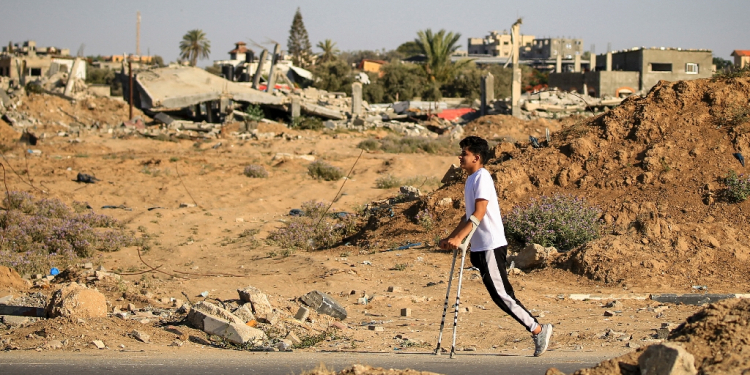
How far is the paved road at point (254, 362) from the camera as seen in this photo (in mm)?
4906

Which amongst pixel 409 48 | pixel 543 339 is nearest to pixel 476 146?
pixel 543 339

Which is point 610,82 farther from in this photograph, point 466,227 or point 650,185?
point 466,227

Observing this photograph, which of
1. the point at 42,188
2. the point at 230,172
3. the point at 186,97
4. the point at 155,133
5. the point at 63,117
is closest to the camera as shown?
the point at 42,188

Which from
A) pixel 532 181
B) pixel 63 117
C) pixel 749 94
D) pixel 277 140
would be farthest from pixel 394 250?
pixel 63 117

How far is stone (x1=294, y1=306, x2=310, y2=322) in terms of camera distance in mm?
6512

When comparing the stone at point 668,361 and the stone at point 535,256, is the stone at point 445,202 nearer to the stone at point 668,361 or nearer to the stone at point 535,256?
the stone at point 535,256

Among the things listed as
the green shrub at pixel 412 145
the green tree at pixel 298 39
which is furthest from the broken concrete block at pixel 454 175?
the green tree at pixel 298 39

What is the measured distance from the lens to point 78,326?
5.85 metres

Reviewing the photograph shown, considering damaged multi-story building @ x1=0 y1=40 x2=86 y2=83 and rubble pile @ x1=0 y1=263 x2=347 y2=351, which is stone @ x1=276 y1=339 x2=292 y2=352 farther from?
damaged multi-story building @ x1=0 y1=40 x2=86 y2=83

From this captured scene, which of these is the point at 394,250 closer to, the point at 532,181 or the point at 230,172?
the point at 532,181

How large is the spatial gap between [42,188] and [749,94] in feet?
47.7

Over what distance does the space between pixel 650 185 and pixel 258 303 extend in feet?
20.0

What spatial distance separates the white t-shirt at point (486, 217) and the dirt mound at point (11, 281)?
5.79 meters

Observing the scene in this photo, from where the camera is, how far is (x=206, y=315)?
19.7ft
